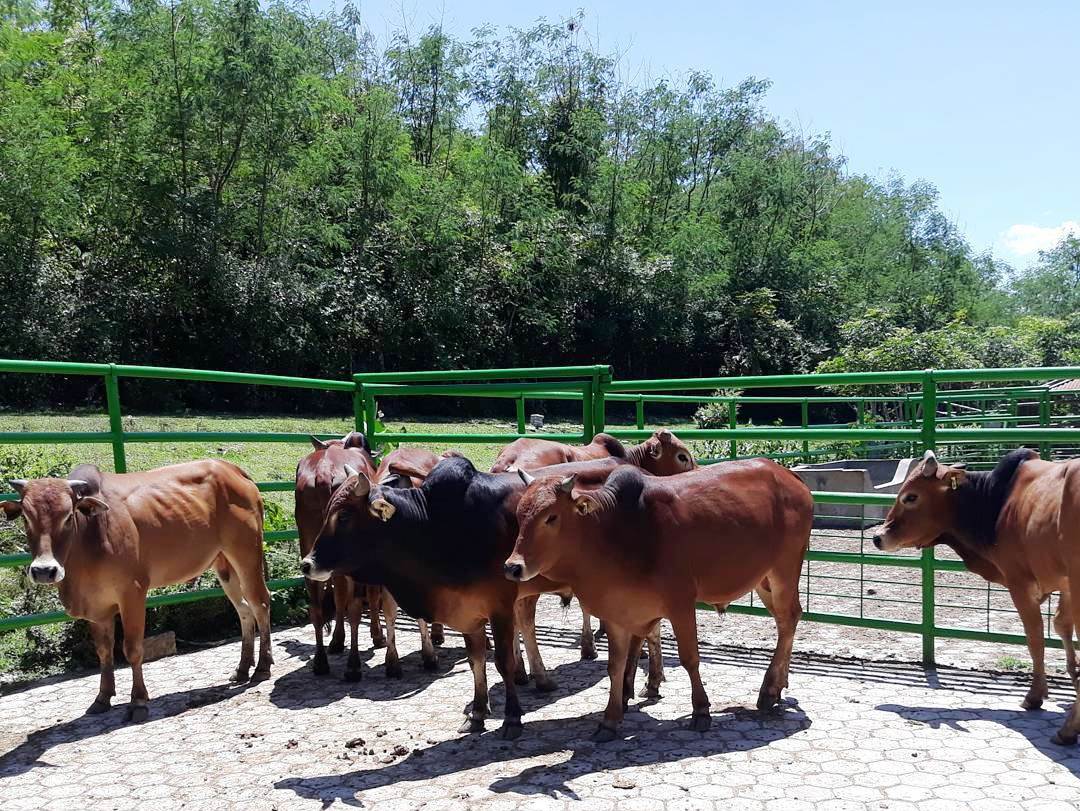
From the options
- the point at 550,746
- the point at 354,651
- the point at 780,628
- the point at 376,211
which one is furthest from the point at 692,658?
the point at 376,211

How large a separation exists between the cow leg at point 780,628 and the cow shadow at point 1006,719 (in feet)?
1.94

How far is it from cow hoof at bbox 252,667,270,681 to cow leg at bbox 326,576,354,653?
24.5 inches

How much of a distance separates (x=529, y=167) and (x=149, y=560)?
28.5m

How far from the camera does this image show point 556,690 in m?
5.71

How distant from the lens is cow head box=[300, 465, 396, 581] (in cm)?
484

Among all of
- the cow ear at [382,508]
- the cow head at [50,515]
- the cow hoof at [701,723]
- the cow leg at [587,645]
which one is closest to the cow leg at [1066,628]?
the cow hoof at [701,723]

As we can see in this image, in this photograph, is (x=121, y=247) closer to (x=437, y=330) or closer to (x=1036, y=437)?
(x=437, y=330)

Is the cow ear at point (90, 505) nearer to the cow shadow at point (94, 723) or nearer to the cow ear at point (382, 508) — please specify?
the cow shadow at point (94, 723)

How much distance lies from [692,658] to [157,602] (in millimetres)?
3806

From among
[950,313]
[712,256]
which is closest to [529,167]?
[712,256]

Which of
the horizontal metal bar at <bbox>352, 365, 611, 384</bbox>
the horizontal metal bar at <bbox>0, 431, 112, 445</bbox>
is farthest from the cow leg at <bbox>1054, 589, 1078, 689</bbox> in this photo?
the horizontal metal bar at <bbox>0, 431, 112, 445</bbox>

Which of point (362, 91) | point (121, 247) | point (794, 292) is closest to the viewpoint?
point (121, 247)

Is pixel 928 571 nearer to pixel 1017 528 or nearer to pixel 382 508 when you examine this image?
pixel 1017 528

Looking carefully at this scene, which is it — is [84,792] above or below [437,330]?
below
